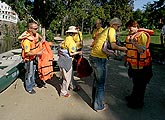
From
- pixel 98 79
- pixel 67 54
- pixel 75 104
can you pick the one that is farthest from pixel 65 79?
pixel 98 79

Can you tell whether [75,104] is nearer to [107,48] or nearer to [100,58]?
[100,58]

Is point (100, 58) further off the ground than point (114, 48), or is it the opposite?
point (114, 48)

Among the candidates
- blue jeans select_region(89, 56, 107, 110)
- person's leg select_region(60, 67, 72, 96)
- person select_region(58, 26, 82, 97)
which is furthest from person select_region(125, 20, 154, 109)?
person's leg select_region(60, 67, 72, 96)

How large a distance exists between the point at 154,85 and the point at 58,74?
3178 mm

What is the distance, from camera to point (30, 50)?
23.1 feet

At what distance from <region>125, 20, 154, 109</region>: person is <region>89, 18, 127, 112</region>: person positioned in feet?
1.05

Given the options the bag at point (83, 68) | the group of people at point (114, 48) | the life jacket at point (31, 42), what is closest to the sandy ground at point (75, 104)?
the group of people at point (114, 48)

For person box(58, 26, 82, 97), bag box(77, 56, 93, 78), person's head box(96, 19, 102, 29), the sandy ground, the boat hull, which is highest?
person's head box(96, 19, 102, 29)

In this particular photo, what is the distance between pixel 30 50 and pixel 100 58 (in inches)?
81.5

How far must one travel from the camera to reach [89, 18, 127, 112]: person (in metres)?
5.59

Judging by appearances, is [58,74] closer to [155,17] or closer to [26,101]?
[26,101]

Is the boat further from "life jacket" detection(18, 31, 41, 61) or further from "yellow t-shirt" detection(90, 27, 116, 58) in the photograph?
"yellow t-shirt" detection(90, 27, 116, 58)

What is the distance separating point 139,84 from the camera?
20.6 feet

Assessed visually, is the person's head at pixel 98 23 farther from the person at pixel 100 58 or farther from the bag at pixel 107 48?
the bag at pixel 107 48
